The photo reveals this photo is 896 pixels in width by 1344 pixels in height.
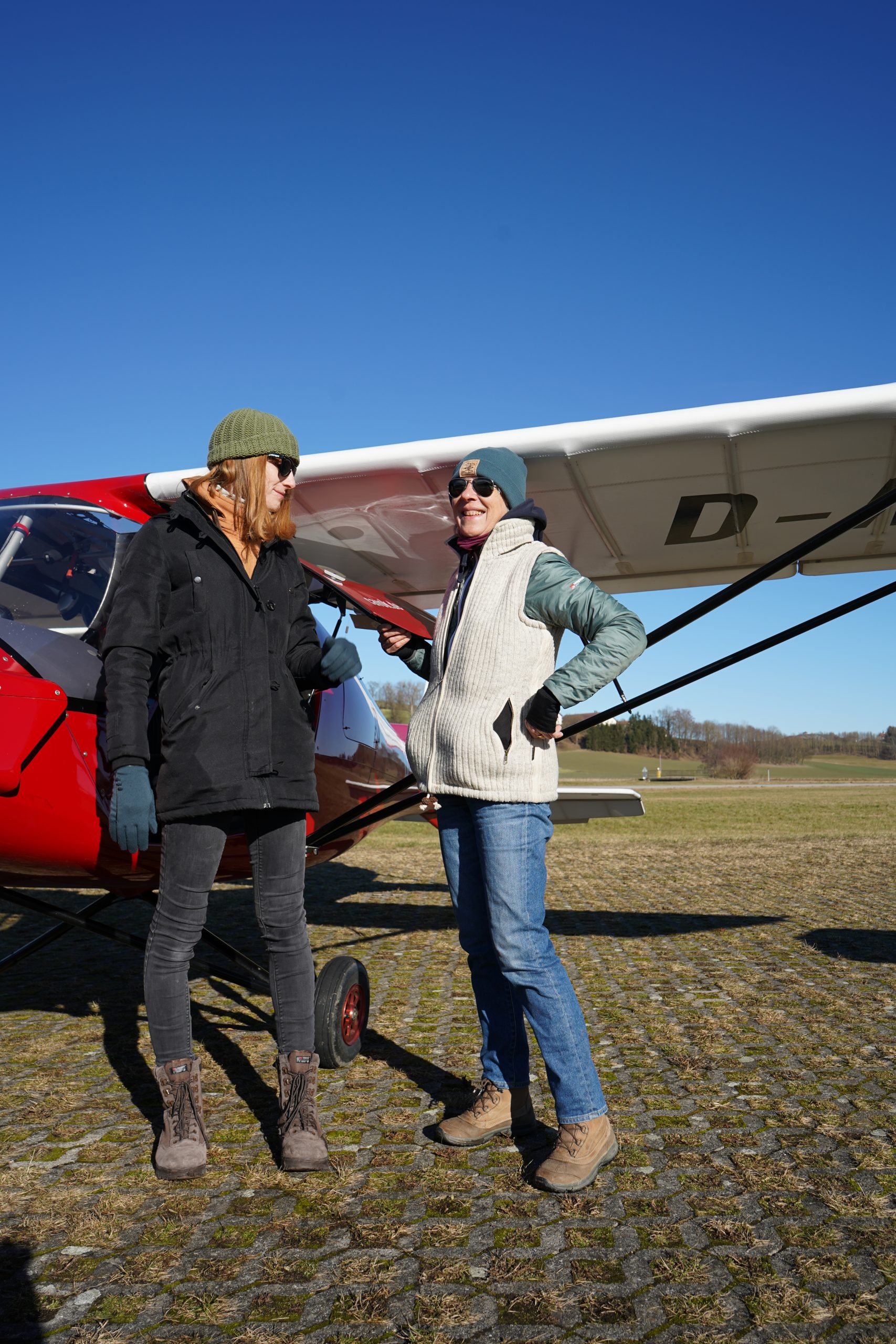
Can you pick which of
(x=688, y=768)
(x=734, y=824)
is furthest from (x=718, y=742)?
(x=734, y=824)

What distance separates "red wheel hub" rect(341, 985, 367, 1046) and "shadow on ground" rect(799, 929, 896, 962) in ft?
9.75

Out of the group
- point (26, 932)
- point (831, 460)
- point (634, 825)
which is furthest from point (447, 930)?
point (634, 825)

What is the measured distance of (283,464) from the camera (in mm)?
2441

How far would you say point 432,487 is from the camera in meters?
3.57

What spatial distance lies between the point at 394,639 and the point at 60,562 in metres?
1.16

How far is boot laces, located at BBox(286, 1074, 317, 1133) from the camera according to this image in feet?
7.54

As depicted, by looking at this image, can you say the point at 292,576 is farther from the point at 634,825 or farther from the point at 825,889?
the point at 634,825

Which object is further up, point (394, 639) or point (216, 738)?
point (394, 639)

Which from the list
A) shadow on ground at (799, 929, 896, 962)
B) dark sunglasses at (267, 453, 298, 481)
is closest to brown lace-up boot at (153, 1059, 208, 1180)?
dark sunglasses at (267, 453, 298, 481)

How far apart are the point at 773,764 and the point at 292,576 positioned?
112714 millimetres

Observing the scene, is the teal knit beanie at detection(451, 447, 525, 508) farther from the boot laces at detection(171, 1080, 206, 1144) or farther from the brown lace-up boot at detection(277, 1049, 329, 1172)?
the boot laces at detection(171, 1080, 206, 1144)

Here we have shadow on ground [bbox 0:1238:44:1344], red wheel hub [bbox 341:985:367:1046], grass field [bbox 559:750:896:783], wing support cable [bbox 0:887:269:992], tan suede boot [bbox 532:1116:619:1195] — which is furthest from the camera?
grass field [bbox 559:750:896:783]

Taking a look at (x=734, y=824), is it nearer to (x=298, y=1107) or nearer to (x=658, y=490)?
(x=658, y=490)

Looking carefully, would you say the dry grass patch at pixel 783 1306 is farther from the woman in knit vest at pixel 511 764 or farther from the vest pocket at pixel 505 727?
the vest pocket at pixel 505 727
